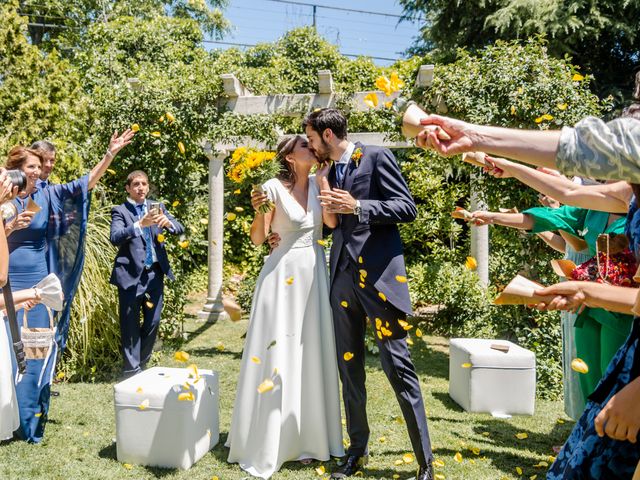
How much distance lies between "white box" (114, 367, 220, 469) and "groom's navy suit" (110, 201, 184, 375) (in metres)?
2.16

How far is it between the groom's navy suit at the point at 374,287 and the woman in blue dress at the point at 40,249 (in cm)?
206

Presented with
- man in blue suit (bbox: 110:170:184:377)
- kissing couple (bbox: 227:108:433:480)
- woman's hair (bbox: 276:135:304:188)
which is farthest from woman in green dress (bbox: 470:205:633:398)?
man in blue suit (bbox: 110:170:184:377)

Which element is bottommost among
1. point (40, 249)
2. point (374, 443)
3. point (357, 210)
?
point (374, 443)

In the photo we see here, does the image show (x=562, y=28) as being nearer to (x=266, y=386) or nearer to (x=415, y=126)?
(x=266, y=386)

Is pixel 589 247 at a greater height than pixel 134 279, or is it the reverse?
pixel 589 247

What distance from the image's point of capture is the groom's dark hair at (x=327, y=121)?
3662 millimetres

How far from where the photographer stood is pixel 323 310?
12.6 ft

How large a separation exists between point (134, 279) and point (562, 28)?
9.19 m

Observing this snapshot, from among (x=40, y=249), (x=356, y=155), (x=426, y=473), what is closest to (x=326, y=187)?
(x=356, y=155)

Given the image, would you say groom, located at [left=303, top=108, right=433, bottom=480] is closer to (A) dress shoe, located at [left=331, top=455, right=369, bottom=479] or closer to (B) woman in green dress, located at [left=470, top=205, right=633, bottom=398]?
(A) dress shoe, located at [left=331, top=455, right=369, bottom=479]

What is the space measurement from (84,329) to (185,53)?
455 inches

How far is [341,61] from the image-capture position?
1466 centimetres

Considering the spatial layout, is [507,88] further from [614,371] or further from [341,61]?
[341,61]

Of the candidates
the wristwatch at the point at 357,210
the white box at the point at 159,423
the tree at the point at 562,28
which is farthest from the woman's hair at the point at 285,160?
the tree at the point at 562,28
